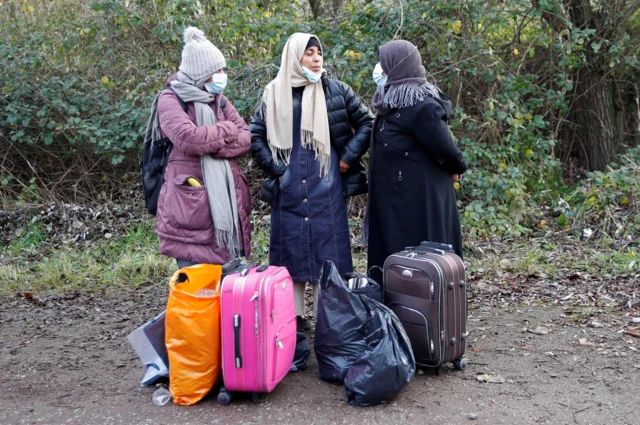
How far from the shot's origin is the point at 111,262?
23.0 ft

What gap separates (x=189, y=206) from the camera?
4.36 meters

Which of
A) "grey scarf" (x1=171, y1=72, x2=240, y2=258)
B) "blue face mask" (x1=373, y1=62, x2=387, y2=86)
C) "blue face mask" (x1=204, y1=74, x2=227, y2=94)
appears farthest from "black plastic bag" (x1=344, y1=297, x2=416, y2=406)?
"blue face mask" (x1=204, y1=74, x2=227, y2=94)

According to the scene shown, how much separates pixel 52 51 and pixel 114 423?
6460 millimetres

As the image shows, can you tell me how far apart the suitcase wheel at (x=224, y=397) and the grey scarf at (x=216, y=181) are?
100cm

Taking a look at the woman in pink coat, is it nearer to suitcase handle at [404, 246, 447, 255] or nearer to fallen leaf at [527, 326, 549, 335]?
suitcase handle at [404, 246, 447, 255]

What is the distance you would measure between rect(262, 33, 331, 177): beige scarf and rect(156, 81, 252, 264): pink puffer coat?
0.23 metres

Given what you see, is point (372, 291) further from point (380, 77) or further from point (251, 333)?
point (380, 77)

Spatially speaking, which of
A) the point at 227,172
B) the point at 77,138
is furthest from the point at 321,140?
the point at 77,138

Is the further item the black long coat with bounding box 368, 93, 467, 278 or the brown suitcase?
the black long coat with bounding box 368, 93, 467, 278

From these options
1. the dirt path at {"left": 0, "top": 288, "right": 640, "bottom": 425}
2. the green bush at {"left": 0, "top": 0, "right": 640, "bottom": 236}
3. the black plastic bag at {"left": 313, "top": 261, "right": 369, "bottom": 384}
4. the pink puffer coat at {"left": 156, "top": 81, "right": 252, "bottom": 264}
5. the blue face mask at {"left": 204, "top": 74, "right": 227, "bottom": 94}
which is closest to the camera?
the dirt path at {"left": 0, "top": 288, "right": 640, "bottom": 425}

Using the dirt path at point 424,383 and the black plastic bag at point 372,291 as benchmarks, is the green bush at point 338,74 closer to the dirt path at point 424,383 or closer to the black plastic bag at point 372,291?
the dirt path at point 424,383

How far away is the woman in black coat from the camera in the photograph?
4.34m

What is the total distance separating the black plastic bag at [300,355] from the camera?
422cm

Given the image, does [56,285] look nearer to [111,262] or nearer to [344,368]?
[111,262]
